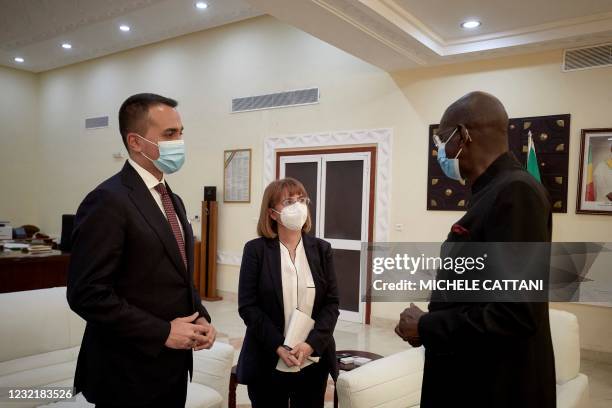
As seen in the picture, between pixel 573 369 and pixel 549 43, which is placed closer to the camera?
pixel 573 369

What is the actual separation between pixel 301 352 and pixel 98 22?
7104 mm

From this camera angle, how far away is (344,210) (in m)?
5.96

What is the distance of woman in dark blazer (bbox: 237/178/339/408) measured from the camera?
1.93 metres

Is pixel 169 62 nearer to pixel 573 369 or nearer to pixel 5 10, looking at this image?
pixel 5 10

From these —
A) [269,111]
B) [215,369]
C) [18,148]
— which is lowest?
[215,369]

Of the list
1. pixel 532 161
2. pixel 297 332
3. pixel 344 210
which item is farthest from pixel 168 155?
pixel 344 210

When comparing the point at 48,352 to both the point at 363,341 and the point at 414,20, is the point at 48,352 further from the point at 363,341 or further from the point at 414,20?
the point at 414,20

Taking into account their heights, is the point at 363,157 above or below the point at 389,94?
below

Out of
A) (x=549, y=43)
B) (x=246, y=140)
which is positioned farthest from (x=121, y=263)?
(x=246, y=140)

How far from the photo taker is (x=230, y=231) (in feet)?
23.1

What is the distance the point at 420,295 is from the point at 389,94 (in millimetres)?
4520

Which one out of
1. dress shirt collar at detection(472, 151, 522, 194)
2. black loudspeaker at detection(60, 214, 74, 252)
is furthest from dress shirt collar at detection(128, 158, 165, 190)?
black loudspeaker at detection(60, 214, 74, 252)

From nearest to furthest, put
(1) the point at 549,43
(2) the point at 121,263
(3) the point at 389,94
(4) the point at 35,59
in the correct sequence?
1. (2) the point at 121,263
2. (1) the point at 549,43
3. (3) the point at 389,94
4. (4) the point at 35,59
